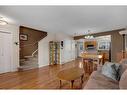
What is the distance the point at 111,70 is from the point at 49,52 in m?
5.15

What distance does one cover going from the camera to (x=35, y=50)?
6836 millimetres

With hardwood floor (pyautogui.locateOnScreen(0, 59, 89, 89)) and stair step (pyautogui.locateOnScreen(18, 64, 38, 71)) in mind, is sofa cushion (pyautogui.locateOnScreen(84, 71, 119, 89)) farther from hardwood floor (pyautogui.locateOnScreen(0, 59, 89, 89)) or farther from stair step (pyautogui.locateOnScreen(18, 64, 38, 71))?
stair step (pyautogui.locateOnScreen(18, 64, 38, 71))

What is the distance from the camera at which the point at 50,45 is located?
24.7ft

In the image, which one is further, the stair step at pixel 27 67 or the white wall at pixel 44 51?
the white wall at pixel 44 51

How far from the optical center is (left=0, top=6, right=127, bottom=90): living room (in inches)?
132

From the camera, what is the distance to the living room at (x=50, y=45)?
335cm

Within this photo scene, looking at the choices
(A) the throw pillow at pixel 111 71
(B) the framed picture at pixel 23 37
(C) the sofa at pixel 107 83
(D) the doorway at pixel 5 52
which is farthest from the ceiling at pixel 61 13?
(C) the sofa at pixel 107 83

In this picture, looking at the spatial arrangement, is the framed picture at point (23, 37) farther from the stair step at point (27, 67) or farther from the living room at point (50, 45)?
the stair step at point (27, 67)

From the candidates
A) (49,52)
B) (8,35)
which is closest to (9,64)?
(8,35)

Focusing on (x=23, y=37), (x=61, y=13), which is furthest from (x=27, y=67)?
(x=61, y=13)

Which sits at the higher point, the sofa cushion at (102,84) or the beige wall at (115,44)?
the beige wall at (115,44)

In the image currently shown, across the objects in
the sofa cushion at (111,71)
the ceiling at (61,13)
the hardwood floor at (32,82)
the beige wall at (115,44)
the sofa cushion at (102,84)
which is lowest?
the hardwood floor at (32,82)
